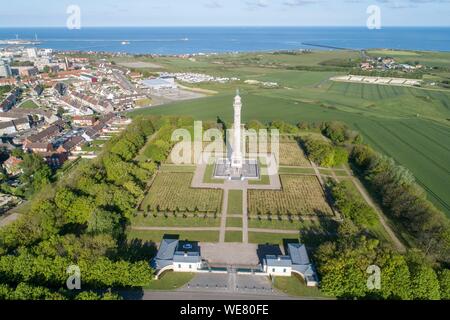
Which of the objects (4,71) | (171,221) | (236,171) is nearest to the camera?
(171,221)

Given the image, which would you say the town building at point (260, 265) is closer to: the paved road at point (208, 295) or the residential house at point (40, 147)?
the paved road at point (208, 295)

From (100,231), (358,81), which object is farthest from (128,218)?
(358,81)

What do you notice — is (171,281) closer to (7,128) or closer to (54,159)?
(54,159)

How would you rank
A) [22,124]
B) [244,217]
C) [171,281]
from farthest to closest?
1. [22,124]
2. [244,217]
3. [171,281]

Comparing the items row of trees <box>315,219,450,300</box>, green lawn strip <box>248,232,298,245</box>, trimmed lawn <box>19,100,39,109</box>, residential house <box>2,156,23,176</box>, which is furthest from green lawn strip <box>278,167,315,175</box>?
trimmed lawn <box>19,100,39,109</box>

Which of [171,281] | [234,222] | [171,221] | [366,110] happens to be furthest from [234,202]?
[366,110]

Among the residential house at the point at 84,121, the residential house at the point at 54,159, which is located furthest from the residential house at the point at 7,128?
the residential house at the point at 54,159
